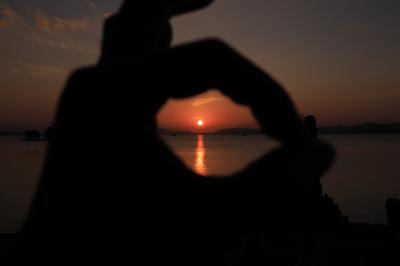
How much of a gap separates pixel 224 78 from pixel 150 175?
0.44 meters

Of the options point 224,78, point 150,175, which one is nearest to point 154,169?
point 150,175

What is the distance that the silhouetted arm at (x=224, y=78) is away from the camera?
3.41ft

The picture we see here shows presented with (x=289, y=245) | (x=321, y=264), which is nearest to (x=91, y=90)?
(x=321, y=264)

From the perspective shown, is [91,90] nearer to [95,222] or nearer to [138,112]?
[138,112]

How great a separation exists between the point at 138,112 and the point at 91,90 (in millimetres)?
219

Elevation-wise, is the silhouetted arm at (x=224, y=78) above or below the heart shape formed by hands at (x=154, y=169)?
above

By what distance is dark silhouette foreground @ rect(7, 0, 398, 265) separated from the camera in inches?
41.7

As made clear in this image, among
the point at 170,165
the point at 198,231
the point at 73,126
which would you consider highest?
the point at 73,126

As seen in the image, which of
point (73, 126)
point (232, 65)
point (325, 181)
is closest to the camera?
point (232, 65)

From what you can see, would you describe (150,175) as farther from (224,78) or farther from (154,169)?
(224,78)

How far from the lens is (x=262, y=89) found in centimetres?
110

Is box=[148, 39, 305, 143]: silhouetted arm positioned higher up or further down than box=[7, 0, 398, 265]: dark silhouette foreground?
higher up

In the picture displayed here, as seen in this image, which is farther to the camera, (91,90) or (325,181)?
(325,181)

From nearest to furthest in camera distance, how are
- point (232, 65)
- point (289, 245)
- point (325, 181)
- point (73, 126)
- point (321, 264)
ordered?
1. point (232, 65)
2. point (73, 126)
3. point (321, 264)
4. point (289, 245)
5. point (325, 181)
